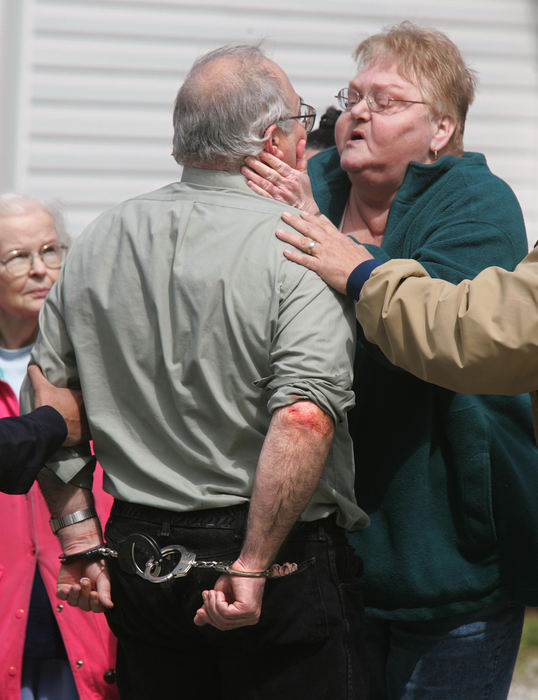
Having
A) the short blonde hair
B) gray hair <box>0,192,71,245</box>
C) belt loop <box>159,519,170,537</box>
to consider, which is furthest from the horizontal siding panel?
belt loop <box>159,519,170,537</box>

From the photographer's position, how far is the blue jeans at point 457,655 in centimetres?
241

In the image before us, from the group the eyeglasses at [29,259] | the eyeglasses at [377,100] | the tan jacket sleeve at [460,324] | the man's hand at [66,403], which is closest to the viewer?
the tan jacket sleeve at [460,324]

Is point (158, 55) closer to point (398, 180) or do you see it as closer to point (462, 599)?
point (398, 180)

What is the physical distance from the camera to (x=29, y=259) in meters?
3.32

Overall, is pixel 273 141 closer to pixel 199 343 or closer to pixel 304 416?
pixel 199 343

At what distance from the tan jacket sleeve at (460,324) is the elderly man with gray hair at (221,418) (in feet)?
0.39

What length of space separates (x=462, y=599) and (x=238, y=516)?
2.14 ft

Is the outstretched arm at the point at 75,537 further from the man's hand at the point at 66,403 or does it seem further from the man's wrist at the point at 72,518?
the man's hand at the point at 66,403

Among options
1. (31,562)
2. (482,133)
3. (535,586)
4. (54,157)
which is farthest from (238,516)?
(482,133)

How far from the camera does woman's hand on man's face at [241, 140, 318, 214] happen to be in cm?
222

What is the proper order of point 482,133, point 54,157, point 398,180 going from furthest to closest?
1. point 482,133
2. point 54,157
3. point 398,180

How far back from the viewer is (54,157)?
5363 millimetres

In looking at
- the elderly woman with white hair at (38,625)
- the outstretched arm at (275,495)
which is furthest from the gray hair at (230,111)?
the elderly woman with white hair at (38,625)

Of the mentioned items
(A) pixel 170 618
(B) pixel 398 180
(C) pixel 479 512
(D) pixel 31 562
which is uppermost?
(B) pixel 398 180
